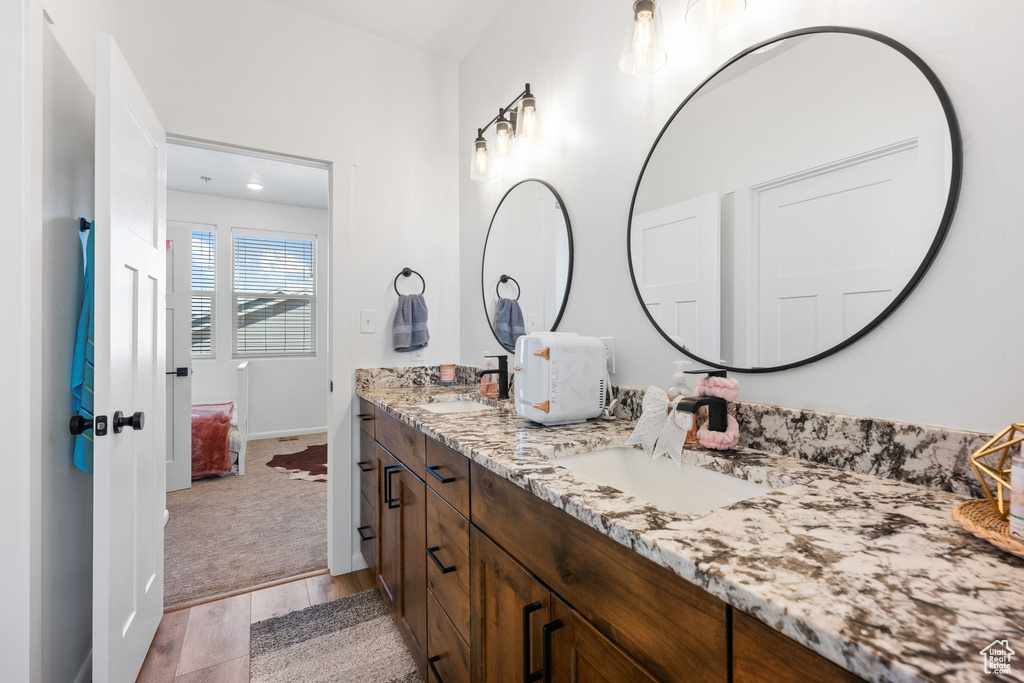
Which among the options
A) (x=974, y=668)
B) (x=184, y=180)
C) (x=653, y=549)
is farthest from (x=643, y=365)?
(x=184, y=180)

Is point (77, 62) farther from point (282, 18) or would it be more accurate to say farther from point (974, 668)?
point (974, 668)

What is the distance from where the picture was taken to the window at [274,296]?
493 centimetres

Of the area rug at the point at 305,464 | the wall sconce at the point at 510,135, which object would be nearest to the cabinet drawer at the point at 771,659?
the wall sconce at the point at 510,135

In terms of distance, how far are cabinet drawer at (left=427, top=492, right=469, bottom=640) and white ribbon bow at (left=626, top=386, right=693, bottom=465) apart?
47 cm

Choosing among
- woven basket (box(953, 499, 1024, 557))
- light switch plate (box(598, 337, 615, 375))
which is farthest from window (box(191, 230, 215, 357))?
woven basket (box(953, 499, 1024, 557))

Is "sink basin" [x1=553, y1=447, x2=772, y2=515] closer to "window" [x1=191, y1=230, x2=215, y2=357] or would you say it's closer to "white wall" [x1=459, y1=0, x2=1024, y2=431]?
"white wall" [x1=459, y1=0, x2=1024, y2=431]

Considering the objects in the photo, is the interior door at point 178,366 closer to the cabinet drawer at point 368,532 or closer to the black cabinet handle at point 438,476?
the cabinet drawer at point 368,532

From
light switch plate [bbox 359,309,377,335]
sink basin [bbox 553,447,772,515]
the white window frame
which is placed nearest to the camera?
sink basin [bbox 553,447,772,515]

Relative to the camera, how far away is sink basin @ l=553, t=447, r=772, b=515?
Result: 0.92 metres

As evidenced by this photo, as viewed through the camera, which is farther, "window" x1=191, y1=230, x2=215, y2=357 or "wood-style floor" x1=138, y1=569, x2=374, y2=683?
"window" x1=191, y1=230, x2=215, y2=357

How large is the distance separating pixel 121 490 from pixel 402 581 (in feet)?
2.97

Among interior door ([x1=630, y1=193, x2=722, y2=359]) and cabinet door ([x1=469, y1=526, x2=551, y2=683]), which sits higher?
interior door ([x1=630, y1=193, x2=722, y2=359])

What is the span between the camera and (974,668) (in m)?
0.35

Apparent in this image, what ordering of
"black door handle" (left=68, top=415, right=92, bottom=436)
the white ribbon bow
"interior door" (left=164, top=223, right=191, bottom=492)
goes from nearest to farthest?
the white ribbon bow → "black door handle" (left=68, top=415, right=92, bottom=436) → "interior door" (left=164, top=223, right=191, bottom=492)
